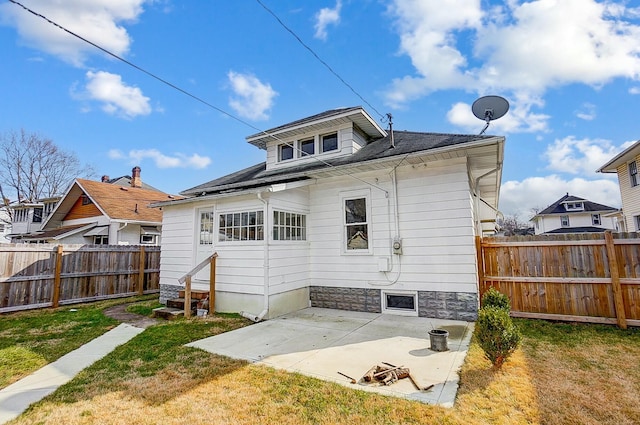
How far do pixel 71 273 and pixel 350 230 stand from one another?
8628 mm

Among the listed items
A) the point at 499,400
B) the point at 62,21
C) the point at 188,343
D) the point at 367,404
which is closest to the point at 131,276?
the point at 188,343

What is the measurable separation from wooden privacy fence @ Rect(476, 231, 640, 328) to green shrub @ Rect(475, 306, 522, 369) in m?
3.06

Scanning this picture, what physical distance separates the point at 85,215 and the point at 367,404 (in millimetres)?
18595

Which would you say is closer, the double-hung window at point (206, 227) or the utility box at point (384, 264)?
the utility box at point (384, 264)

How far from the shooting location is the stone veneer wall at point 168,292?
845 cm

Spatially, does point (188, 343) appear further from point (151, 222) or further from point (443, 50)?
point (151, 222)

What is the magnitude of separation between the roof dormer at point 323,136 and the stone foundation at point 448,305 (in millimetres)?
4340

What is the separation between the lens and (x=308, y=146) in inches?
367

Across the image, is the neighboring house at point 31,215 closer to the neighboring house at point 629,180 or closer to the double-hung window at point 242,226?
the double-hung window at point 242,226

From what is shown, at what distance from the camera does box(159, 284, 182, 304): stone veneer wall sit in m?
8.45

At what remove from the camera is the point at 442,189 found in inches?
255

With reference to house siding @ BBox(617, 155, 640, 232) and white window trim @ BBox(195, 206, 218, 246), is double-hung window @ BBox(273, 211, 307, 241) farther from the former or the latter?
house siding @ BBox(617, 155, 640, 232)

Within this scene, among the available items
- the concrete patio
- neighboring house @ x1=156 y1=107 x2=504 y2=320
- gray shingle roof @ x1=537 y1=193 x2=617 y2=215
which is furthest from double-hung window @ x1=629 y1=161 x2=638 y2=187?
gray shingle roof @ x1=537 y1=193 x2=617 y2=215

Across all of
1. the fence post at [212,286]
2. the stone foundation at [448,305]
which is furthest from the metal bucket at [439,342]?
the fence post at [212,286]
